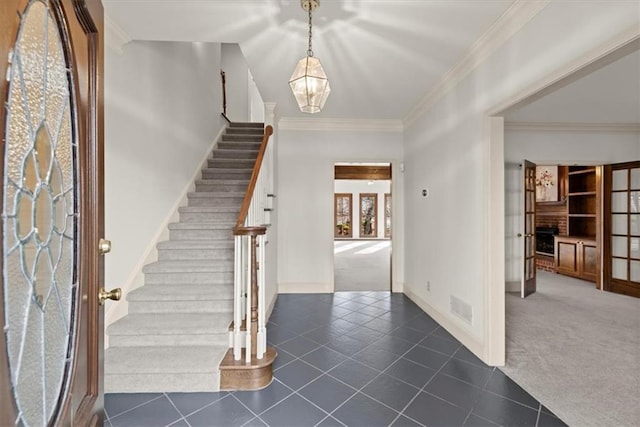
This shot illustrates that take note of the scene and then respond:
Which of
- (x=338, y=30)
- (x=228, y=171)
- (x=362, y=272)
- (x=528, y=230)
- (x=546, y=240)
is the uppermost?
(x=338, y=30)

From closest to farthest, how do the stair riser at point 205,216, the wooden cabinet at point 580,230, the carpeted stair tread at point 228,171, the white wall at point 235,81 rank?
the stair riser at point 205,216 → the carpeted stair tread at point 228,171 → the wooden cabinet at point 580,230 → the white wall at point 235,81

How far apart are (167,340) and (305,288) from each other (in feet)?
8.04

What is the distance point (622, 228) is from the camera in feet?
15.6

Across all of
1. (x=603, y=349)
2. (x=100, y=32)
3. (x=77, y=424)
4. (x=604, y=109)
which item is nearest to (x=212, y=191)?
(x=100, y=32)

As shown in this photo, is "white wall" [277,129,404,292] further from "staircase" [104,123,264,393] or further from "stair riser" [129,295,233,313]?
"stair riser" [129,295,233,313]

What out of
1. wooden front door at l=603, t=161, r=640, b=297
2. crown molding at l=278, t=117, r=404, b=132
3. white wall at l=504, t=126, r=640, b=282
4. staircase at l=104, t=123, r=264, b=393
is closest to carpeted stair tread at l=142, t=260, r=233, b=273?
staircase at l=104, t=123, r=264, b=393

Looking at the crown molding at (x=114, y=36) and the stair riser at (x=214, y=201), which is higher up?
the crown molding at (x=114, y=36)

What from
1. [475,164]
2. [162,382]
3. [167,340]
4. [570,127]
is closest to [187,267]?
[167,340]

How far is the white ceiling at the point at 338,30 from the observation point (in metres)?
2.05

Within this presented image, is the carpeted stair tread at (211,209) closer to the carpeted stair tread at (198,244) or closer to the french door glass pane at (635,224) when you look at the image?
the carpeted stair tread at (198,244)

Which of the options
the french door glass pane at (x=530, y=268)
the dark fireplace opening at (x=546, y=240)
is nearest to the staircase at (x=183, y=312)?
the french door glass pane at (x=530, y=268)

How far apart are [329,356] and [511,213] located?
3912 mm

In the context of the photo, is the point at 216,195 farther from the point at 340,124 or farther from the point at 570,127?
the point at 570,127

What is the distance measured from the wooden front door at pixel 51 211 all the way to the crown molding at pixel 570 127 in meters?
5.32
